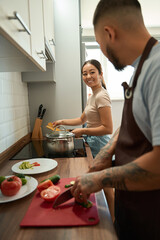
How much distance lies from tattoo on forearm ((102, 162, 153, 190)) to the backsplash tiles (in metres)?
0.87

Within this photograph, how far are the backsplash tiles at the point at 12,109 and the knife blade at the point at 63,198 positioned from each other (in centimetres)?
68

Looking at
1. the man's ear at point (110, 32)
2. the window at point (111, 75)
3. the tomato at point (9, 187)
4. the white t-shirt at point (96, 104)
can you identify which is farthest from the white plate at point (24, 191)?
the window at point (111, 75)

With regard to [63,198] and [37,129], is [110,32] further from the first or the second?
[37,129]

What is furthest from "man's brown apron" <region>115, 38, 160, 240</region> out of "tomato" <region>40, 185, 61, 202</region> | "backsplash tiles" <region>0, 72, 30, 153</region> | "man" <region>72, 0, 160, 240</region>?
"backsplash tiles" <region>0, 72, 30, 153</region>

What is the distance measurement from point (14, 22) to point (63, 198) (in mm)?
630

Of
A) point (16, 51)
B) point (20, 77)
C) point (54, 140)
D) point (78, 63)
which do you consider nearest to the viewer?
point (16, 51)

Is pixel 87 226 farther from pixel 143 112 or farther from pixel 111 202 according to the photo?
pixel 111 202

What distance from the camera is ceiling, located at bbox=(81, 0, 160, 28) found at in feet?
7.36

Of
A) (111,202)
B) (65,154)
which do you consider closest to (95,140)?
(65,154)

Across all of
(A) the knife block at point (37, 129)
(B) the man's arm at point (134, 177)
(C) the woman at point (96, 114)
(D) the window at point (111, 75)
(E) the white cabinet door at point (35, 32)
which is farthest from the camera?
(D) the window at point (111, 75)

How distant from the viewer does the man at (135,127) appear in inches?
18.4

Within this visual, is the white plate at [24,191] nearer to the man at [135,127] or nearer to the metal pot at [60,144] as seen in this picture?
the man at [135,127]

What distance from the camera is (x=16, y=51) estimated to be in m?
0.77

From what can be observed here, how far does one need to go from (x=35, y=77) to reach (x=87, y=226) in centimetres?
152
